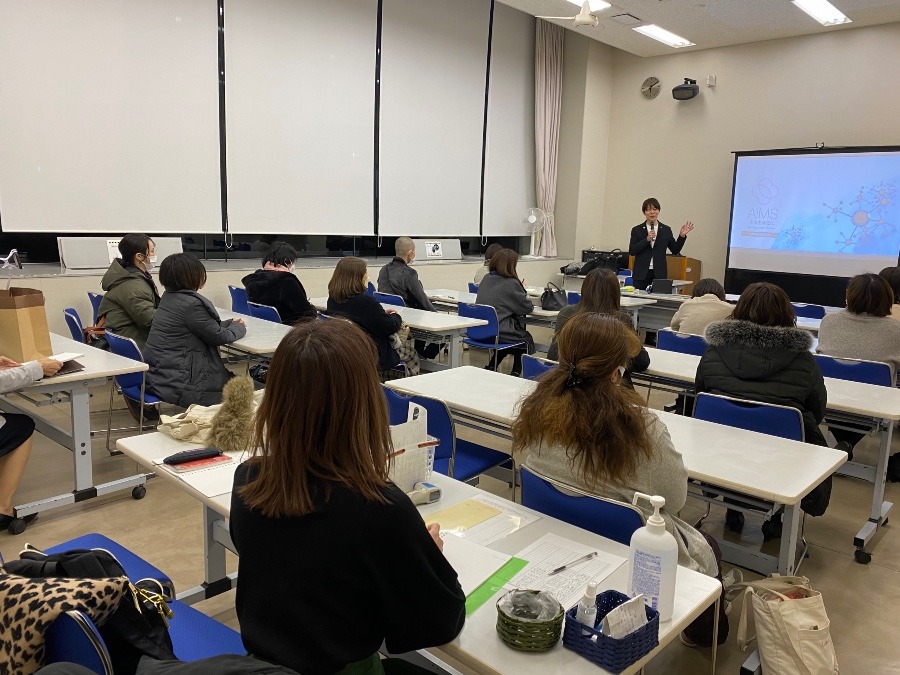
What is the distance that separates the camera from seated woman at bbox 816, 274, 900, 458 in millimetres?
3639

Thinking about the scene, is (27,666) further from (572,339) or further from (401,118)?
(401,118)

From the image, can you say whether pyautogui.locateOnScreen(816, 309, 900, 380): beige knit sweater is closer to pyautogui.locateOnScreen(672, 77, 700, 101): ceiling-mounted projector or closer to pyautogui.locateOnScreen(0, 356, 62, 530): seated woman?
pyautogui.locateOnScreen(0, 356, 62, 530): seated woman

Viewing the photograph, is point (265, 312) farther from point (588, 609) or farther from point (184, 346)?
point (588, 609)

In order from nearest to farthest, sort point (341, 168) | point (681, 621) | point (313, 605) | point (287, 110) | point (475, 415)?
point (313, 605), point (681, 621), point (475, 415), point (287, 110), point (341, 168)

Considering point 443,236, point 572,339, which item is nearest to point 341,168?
point 443,236

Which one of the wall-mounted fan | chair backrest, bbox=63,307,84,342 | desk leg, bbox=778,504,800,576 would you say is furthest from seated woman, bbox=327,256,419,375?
the wall-mounted fan

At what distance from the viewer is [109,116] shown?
550 cm

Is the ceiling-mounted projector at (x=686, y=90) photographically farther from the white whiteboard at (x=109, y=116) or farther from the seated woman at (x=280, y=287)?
the seated woman at (x=280, y=287)

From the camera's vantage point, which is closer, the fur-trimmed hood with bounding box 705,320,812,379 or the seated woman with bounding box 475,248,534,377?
the fur-trimmed hood with bounding box 705,320,812,379

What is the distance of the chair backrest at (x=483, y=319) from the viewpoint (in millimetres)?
5355

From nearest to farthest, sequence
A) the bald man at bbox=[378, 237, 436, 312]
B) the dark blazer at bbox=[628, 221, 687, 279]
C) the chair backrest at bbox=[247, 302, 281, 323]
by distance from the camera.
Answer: the chair backrest at bbox=[247, 302, 281, 323], the bald man at bbox=[378, 237, 436, 312], the dark blazer at bbox=[628, 221, 687, 279]

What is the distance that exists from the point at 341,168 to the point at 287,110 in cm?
82

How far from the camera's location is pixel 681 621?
1.32 meters

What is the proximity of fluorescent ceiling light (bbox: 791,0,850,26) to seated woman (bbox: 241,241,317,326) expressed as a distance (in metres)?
5.72
